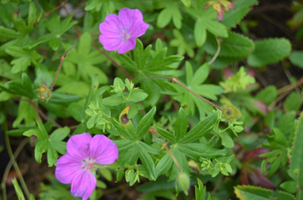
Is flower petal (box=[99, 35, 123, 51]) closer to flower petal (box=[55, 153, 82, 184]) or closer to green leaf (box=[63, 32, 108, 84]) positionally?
green leaf (box=[63, 32, 108, 84])

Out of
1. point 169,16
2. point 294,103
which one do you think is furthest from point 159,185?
point 294,103

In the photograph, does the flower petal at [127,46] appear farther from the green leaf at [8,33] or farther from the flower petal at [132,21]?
Answer: the green leaf at [8,33]

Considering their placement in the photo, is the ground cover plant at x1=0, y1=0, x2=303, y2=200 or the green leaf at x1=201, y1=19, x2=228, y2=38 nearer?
the ground cover plant at x1=0, y1=0, x2=303, y2=200

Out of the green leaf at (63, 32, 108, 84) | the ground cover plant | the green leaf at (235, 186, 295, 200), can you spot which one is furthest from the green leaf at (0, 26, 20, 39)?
the green leaf at (235, 186, 295, 200)

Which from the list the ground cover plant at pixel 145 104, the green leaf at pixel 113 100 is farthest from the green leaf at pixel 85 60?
the green leaf at pixel 113 100

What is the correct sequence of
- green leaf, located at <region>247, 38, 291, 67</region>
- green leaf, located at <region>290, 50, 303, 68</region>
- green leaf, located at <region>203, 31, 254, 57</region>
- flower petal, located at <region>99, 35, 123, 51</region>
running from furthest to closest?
green leaf, located at <region>290, 50, 303, 68</region> → green leaf, located at <region>247, 38, 291, 67</region> → green leaf, located at <region>203, 31, 254, 57</region> → flower petal, located at <region>99, 35, 123, 51</region>
